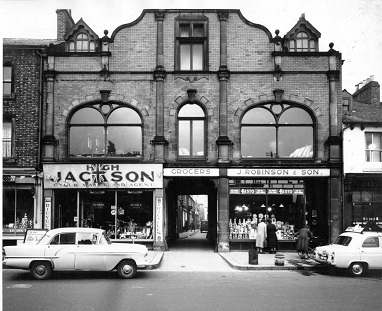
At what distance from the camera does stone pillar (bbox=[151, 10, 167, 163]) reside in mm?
22109

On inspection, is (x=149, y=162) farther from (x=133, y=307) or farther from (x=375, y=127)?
(x=133, y=307)

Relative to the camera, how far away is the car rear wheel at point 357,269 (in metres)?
15.6

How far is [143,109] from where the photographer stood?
22422 millimetres

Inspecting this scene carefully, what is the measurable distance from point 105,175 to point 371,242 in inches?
453

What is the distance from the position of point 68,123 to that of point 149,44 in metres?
5.14

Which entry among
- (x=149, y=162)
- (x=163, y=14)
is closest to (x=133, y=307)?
(x=149, y=162)

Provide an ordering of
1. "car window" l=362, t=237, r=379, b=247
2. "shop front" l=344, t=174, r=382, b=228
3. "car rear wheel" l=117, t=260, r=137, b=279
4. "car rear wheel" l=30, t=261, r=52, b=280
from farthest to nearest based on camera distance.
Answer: "shop front" l=344, t=174, r=382, b=228 < "car window" l=362, t=237, r=379, b=247 < "car rear wheel" l=117, t=260, r=137, b=279 < "car rear wheel" l=30, t=261, r=52, b=280

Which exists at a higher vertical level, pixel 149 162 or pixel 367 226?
pixel 149 162

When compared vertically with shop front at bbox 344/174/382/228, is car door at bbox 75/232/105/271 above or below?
below

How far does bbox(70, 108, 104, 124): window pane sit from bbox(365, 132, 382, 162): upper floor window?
1219 cm

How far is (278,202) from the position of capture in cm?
2270

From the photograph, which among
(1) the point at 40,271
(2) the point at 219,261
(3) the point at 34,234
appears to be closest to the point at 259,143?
(2) the point at 219,261

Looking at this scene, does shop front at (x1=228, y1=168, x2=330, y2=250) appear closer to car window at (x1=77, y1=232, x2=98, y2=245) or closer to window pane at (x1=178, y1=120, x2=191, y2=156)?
window pane at (x1=178, y1=120, x2=191, y2=156)

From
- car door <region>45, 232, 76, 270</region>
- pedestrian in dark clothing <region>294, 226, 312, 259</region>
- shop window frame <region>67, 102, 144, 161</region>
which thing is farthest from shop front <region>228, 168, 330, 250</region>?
car door <region>45, 232, 76, 270</region>
